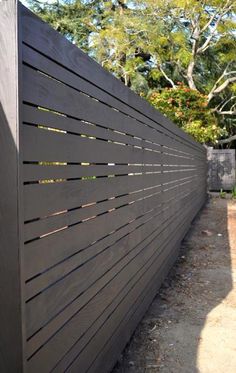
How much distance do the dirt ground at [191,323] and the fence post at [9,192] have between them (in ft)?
A: 4.96

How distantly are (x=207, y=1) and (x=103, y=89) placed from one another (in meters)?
16.3

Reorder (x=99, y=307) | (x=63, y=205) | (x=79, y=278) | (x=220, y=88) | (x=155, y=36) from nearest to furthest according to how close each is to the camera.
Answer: (x=63, y=205), (x=79, y=278), (x=99, y=307), (x=155, y=36), (x=220, y=88)

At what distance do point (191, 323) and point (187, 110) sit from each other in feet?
37.6

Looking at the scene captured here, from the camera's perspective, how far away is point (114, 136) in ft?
9.00

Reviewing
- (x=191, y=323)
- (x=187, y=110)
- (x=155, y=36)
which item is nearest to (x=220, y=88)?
(x=155, y=36)

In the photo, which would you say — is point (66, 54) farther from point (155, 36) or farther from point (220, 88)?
point (220, 88)

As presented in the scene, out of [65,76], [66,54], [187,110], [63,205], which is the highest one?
[187,110]

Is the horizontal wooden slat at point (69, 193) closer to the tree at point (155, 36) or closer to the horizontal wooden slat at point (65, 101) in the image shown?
the horizontal wooden slat at point (65, 101)

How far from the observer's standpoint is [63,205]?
6.12ft

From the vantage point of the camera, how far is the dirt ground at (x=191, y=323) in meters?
2.93

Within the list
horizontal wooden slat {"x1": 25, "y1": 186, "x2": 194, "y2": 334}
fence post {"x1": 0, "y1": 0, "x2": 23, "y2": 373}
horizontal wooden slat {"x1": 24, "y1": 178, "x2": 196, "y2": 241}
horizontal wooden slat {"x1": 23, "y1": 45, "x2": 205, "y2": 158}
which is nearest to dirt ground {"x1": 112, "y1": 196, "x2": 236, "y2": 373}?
horizontal wooden slat {"x1": 25, "y1": 186, "x2": 194, "y2": 334}

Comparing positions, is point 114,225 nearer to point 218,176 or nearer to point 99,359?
point 99,359

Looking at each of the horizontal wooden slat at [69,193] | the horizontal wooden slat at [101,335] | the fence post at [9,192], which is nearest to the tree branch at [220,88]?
the horizontal wooden slat at [101,335]

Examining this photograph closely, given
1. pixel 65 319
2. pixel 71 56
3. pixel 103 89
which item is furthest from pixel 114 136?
pixel 65 319
